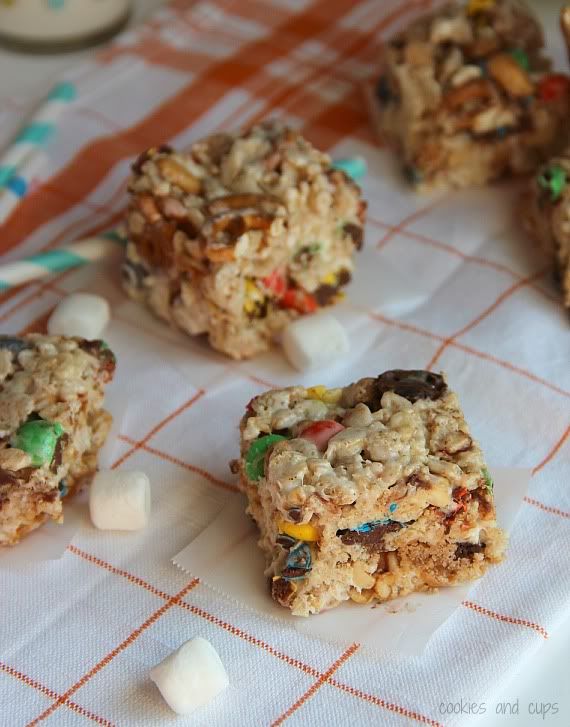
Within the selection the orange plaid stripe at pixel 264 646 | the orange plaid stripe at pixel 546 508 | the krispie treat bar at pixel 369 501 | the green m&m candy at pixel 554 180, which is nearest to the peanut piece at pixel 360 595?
the krispie treat bar at pixel 369 501

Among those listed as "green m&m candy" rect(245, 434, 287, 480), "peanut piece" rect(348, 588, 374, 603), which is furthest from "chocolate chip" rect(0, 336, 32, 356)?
"peanut piece" rect(348, 588, 374, 603)

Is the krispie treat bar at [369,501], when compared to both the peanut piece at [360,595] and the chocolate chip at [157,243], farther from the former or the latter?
the chocolate chip at [157,243]

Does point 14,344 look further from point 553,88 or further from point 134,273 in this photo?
point 553,88

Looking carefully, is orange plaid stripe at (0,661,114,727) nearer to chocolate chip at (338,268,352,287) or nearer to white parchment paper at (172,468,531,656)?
white parchment paper at (172,468,531,656)

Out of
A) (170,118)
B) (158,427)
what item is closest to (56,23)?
(170,118)

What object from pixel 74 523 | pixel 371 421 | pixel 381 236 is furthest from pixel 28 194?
pixel 371 421

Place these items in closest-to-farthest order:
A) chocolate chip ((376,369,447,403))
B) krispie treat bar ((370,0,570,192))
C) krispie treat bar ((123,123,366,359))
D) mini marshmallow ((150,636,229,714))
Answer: mini marshmallow ((150,636,229,714)) < chocolate chip ((376,369,447,403)) < krispie treat bar ((123,123,366,359)) < krispie treat bar ((370,0,570,192))

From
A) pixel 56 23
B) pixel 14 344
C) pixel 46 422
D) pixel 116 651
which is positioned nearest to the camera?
pixel 116 651
